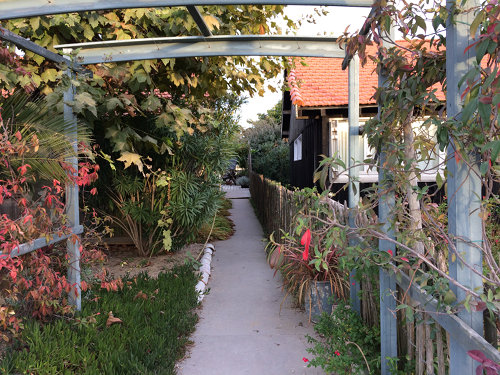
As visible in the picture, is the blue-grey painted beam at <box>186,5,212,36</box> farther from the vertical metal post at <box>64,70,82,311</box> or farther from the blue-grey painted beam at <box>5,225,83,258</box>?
the blue-grey painted beam at <box>5,225,83,258</box>

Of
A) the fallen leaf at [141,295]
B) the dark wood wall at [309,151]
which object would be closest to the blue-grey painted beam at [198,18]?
the fallen leaf at [141,295]

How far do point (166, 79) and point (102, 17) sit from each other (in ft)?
3.55

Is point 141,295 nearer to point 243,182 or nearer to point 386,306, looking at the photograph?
point 386,306

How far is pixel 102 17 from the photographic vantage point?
5234 millimetres

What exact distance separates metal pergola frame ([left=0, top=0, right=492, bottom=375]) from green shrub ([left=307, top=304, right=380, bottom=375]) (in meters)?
0.21

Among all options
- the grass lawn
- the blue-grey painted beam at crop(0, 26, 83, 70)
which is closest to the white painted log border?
the grass lawn

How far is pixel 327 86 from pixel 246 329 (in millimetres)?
6578

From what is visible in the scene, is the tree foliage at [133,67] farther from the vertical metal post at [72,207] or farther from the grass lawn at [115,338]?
the grass lawn at [115,338]

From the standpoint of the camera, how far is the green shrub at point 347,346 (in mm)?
3031

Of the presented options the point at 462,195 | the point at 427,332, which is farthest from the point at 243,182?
the point at 462,195

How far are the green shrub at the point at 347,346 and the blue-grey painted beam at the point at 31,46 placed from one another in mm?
3263

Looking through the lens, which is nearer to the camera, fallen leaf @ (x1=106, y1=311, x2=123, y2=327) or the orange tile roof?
fallen leaf @ (x1=106, y1=311, x2=123, y2=327)

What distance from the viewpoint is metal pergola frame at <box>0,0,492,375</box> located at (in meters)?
1.72

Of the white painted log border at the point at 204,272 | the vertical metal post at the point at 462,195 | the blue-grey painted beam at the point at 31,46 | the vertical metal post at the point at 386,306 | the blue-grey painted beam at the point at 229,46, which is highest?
the blue-grey painted beam at the point at 229,46
